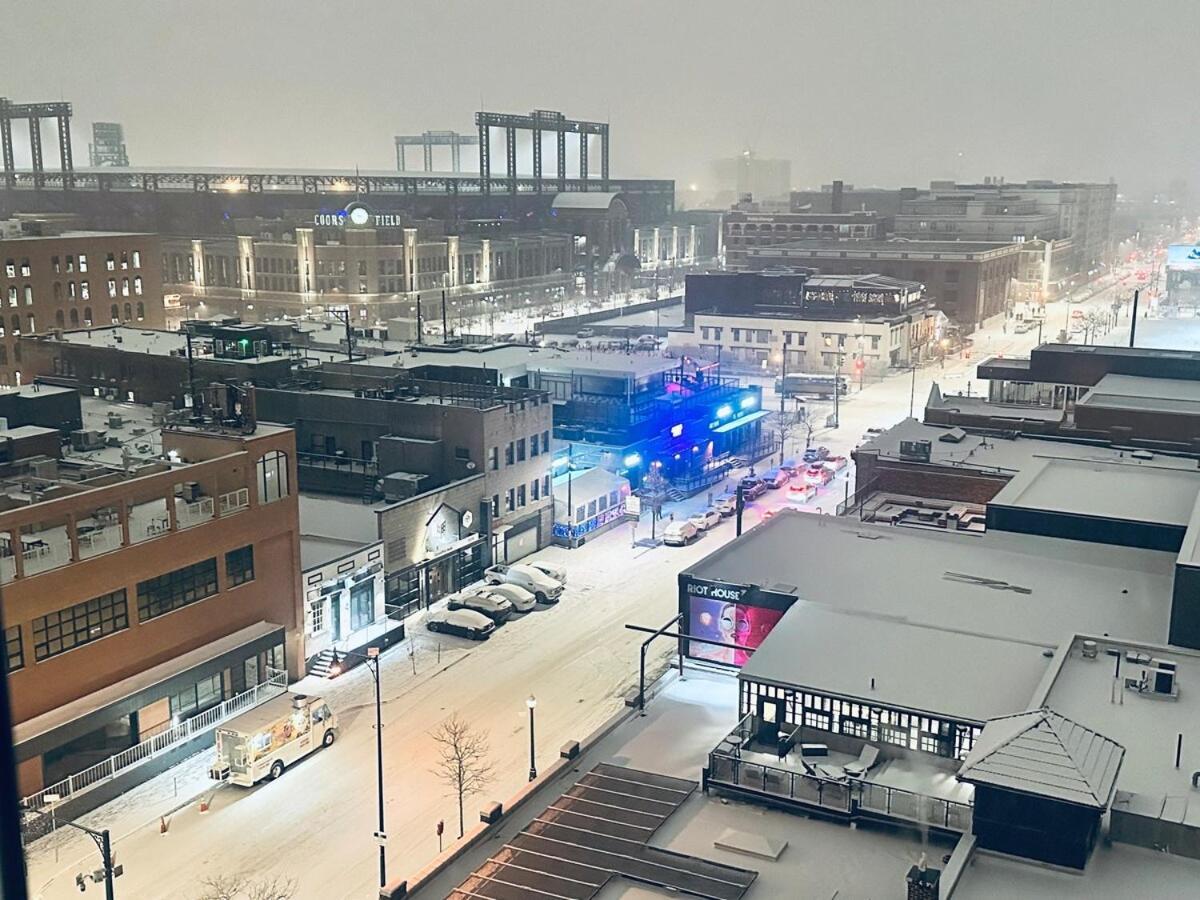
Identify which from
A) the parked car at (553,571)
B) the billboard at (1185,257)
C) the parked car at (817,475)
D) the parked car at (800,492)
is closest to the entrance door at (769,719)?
the parked car at (553,571)

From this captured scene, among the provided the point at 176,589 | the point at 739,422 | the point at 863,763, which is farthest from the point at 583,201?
the point at 863,763

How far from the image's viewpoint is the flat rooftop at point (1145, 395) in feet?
137

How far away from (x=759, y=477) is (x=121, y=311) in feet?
142

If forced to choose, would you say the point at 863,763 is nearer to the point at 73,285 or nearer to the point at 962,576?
the point at 962,576

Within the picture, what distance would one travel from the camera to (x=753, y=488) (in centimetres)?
4734

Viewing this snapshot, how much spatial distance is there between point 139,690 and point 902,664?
15773mm

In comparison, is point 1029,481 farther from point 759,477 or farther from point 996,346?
point 996,346

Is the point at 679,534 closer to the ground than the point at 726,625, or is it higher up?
closer to the ground

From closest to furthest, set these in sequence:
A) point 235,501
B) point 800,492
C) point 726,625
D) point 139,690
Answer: point 139,690, point 726,625, point 235,501, point 800,492

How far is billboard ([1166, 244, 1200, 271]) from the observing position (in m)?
110

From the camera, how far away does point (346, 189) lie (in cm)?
12569

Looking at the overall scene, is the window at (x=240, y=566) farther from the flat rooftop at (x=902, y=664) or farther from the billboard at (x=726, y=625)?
the flat rooftop at (x=902, y=664)

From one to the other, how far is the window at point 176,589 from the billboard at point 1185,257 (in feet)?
356

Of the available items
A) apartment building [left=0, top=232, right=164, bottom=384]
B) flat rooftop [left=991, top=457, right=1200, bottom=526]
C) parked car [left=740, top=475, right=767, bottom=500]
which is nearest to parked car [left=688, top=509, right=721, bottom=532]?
parked car [left=740, top=475, right=767, bottom=500]
